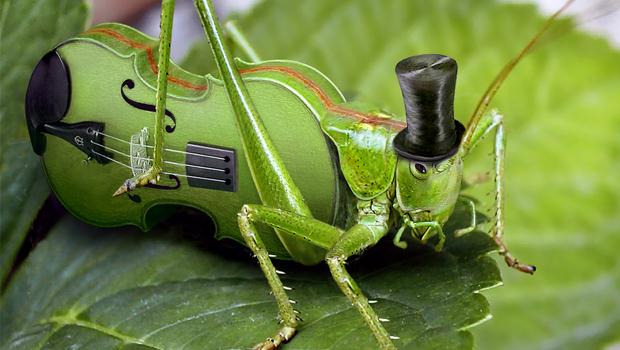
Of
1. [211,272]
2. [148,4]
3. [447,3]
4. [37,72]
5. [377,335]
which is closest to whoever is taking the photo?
[377,335]

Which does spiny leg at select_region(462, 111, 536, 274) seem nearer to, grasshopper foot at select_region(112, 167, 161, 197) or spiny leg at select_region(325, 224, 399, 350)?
spiny leg at select_region(325, 224, 399, 350)

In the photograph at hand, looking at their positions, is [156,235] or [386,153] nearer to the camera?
[386,153]

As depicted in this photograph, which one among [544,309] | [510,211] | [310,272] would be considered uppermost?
[310,272]

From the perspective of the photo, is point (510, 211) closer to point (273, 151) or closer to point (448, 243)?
point (448, 243)

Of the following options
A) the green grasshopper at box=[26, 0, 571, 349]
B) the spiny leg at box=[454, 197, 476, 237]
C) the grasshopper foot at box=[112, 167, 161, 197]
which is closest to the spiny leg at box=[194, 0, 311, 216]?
the green grasshopper at box=[26, 0, 571, 349]

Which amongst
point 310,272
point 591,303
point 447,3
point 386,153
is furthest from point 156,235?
point 591,303

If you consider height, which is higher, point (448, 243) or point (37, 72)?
point (37, 72)

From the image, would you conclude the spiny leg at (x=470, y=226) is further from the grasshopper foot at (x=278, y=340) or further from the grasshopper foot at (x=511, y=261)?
the grasshopper foot at (x=278, y=340)
